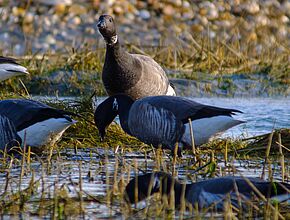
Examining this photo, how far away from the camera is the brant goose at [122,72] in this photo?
31.1 ft

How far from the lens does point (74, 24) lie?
2236 cm

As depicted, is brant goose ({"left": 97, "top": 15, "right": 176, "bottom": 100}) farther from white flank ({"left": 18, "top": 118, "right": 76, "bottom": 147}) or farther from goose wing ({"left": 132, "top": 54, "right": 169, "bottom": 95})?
white flank ({"left": 18, "top": 118, "right": 76, "bottom": 147})

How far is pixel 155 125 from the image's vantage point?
7656 millimetres

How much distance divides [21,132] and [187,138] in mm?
1511

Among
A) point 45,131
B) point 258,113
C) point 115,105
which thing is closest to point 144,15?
point 258,113

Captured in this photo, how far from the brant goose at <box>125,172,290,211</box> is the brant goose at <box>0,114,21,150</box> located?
248cm

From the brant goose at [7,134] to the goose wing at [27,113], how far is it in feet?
0.15

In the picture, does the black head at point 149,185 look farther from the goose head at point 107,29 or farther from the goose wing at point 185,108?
the goose head at point 107,29

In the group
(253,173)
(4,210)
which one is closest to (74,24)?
(253,173)

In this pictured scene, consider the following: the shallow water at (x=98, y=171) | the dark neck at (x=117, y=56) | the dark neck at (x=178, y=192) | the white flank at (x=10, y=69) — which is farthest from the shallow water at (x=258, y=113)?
the dark neck at (x=178, y=192)

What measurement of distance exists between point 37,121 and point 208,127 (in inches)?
60.9

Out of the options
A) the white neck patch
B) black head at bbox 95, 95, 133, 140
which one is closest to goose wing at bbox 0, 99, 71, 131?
black head at bbox 95, 95, 133, 140

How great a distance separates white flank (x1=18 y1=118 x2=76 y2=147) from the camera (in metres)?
7.65

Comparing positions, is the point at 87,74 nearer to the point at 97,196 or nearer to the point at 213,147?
the point at 213,147
